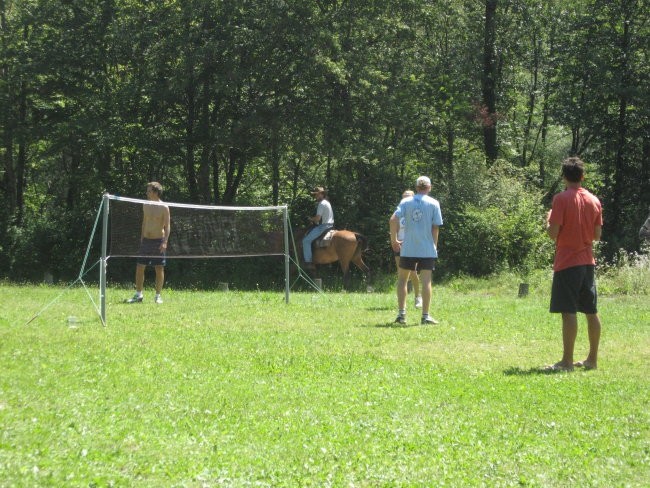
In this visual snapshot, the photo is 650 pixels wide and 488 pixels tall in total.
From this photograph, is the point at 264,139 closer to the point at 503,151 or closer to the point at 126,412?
the point at 503,151

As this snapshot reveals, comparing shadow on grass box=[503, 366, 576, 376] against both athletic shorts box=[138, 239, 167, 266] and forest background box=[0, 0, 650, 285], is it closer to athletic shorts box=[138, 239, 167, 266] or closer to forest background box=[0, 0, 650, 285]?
athletic shorts box=[138, 239, 167, 266]

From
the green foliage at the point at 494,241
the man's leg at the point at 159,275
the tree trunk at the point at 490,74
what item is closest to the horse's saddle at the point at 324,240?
the green foliage at the point at 494,241

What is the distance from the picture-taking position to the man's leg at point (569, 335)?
8.78 metres

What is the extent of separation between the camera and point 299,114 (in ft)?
75.9

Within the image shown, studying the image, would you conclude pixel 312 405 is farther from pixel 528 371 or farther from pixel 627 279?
pixel 627 279

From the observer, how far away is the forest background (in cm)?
2295

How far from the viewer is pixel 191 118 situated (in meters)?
25.0

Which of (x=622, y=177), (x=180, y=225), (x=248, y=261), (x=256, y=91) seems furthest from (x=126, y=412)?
(x=622, y=177)

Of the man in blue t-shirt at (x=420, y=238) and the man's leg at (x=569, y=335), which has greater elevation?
the man in blue t-shirt at (x=420, y=238)

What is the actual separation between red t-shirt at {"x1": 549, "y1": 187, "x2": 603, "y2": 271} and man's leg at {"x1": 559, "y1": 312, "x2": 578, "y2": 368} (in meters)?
0.55

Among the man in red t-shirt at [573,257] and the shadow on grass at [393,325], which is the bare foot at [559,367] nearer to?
the man in red t-shirt at [573,257]

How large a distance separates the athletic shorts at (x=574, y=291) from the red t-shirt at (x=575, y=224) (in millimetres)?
84

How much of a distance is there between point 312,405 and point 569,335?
10.9 ft

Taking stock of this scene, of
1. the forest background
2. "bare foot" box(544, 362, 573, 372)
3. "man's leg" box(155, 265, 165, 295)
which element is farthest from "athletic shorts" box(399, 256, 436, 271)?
the forest background
